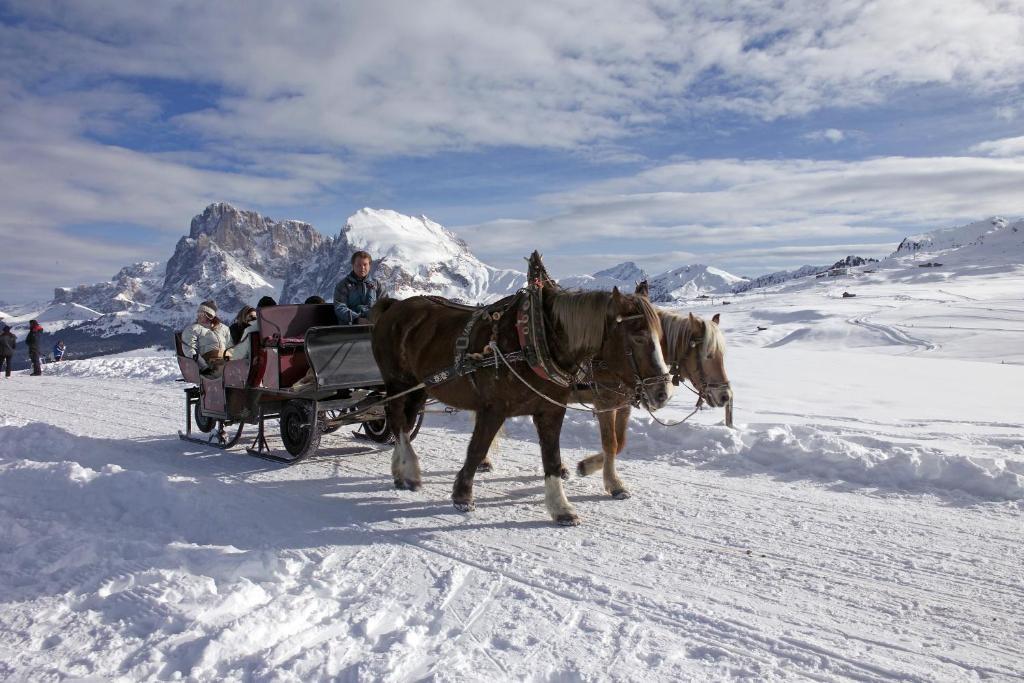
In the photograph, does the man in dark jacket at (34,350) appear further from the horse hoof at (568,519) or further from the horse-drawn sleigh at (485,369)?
the horse hoof at (568,519)

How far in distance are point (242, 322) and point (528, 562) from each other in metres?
6.16

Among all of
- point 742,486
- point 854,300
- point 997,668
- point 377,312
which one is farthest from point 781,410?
point 854,300

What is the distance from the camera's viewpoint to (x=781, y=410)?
10.5 meters

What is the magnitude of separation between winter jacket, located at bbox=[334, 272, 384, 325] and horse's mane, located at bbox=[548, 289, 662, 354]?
3.40 meters

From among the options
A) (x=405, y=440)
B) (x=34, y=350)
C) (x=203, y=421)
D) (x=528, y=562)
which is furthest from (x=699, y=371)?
(x=34, y=350)

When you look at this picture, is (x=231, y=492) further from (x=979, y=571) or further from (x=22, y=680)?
(x=979, y=571)

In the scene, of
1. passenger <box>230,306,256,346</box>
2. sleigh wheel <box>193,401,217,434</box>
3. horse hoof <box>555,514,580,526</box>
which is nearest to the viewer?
horse hoof <box>555,514,580,526</box>

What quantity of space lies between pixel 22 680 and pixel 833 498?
5.80 metres

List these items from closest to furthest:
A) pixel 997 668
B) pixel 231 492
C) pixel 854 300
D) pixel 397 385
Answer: pixel 997 668
pixel 231 492
pixel 397 385
pixel 854 300

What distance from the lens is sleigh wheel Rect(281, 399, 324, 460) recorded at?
280 inches

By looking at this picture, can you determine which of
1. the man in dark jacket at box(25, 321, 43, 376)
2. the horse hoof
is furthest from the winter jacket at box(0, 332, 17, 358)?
the horse hoof

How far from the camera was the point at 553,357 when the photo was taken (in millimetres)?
5441

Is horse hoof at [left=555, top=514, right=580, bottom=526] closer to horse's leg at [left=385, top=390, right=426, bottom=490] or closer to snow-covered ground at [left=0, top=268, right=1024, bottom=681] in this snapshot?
snow-covered ground at [left=0, top=268, right=1024, bottom=681]

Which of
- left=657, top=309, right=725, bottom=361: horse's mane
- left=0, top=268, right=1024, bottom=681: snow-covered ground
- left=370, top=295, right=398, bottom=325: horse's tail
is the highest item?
left=370, top=295, right=398, bottom=325: horse's tail
